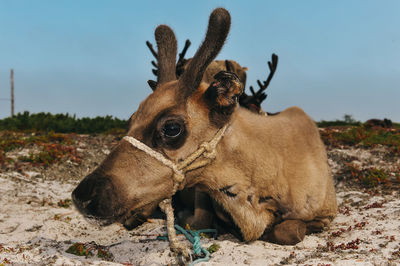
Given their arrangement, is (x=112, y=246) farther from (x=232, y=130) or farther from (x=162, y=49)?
(x=162, y=49)

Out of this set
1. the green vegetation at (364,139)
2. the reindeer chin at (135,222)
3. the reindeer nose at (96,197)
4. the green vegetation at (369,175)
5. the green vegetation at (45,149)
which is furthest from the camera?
the green vegetation at (364,139)

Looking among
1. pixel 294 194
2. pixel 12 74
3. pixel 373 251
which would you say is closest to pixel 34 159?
pixel 294 194

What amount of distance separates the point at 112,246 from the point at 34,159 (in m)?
5.27

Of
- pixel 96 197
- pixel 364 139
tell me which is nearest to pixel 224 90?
pixel 96 197

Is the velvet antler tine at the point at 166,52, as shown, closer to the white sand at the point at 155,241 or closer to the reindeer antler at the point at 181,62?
the white sand at the point at 155,241

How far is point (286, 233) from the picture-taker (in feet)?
13.2

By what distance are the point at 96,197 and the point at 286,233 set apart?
2118mm

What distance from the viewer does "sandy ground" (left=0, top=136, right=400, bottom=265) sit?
3580 mm

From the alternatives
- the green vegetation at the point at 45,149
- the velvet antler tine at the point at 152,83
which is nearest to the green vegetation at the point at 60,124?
the green vegetation at the point at 45,149

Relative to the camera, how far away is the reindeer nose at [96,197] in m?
3.08

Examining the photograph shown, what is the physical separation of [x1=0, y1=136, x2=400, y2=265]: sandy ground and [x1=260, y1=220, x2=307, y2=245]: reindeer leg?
0.07 m

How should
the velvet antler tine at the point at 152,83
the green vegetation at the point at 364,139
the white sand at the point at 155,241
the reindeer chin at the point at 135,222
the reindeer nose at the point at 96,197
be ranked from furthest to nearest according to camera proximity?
the green vegetation at the point at 364,139
the reindeer chin at the point at 135,222
the velvet antler tine at the point at 152,83
the white sand at the point at 155,241
the reindeer nose at the point at 96,197

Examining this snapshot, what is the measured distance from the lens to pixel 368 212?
5.62m

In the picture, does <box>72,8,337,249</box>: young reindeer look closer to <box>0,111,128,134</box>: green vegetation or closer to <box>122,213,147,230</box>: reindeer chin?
<box>122,213,147,230</box>: reindeer chin
